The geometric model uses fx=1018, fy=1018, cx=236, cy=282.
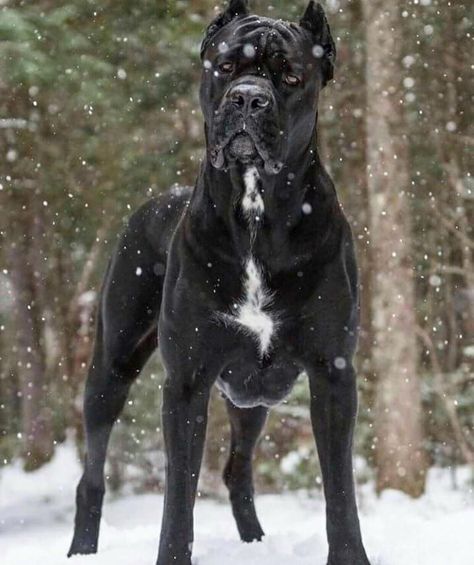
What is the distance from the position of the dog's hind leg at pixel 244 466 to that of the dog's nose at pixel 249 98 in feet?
6.12

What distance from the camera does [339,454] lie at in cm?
342

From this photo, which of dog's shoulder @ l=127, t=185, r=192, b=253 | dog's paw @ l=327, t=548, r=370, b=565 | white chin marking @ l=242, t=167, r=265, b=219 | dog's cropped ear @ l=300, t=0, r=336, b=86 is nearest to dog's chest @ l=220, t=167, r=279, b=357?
white chin marking @ l=242, t=167, r=265, b=219

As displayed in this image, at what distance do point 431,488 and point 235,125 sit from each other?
6.40 metres

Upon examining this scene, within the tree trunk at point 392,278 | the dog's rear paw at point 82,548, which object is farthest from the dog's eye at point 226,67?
the tree trunk at point 392,278

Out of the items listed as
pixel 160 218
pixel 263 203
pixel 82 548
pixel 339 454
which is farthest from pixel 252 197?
pixel 82 548

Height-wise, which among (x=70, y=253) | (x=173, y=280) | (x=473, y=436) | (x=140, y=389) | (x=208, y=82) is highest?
(x=70, y=253)

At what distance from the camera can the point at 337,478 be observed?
3.40m

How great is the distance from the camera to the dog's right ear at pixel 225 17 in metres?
3.58

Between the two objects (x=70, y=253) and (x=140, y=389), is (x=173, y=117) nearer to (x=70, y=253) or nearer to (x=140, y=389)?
(x=70, y=253)

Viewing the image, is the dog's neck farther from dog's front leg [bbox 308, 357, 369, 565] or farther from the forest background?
the forest background

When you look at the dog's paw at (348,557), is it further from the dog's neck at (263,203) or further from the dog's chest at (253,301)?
the dog's neck at (263,203)

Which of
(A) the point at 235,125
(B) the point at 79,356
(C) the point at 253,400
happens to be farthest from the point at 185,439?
(B) the point at 79,356

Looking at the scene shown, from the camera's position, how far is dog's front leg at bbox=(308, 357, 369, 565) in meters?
3.40

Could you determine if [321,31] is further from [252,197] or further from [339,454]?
[339,454]
